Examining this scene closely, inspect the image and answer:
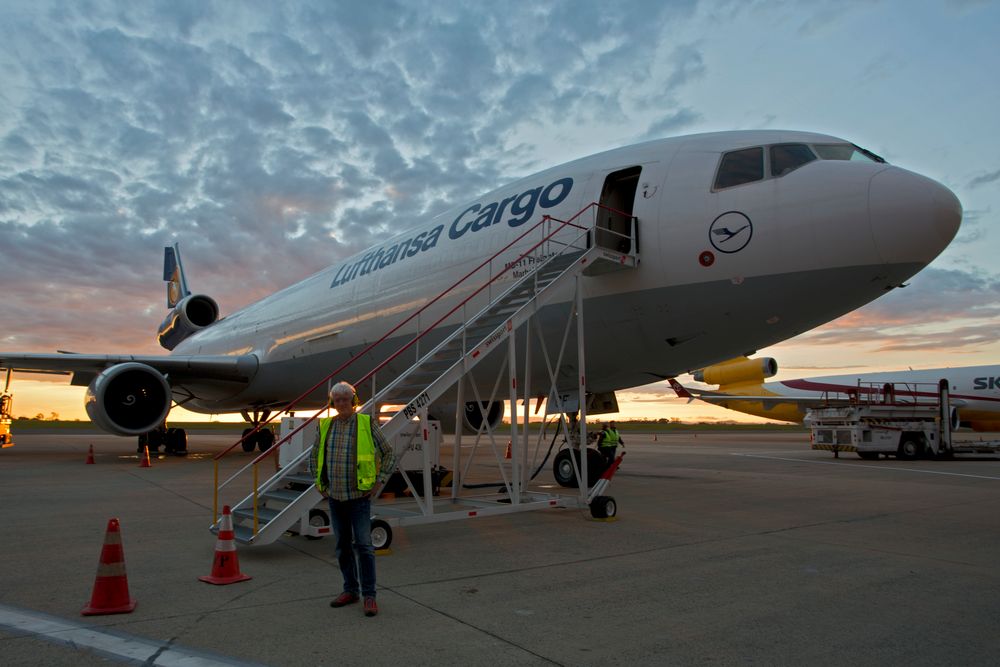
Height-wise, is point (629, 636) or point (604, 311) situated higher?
point (604, 311)

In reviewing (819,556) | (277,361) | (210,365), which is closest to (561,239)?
(819,556)

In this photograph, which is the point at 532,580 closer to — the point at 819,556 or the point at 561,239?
the point at 819,556

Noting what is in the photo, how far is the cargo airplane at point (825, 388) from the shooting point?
1228 inches

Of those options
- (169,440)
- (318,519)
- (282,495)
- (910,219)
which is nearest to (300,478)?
(282,495)

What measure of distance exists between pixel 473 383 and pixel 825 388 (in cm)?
3253

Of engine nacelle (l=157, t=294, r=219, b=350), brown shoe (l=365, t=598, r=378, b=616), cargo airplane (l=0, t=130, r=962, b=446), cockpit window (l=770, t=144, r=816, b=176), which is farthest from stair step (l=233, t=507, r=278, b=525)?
engine nacelle (l=157, t=294, r=219, b=350)

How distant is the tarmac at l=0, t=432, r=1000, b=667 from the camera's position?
12.2 feet

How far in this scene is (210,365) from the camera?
18.1 meters

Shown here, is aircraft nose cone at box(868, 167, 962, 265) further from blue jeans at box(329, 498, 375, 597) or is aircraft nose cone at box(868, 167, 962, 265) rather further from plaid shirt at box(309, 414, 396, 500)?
blue jeans at box(329, 498, 375, 597)

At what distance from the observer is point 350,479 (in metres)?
4.61

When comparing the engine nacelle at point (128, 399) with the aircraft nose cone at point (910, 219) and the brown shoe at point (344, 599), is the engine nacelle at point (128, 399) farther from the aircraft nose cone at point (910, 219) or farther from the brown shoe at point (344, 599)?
the aircraft nose cone at point (910, 219)

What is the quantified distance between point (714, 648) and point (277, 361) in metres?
14.8

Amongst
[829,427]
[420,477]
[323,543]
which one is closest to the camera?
[323,543]

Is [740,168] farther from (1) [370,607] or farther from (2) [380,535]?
(1) [370,607]
